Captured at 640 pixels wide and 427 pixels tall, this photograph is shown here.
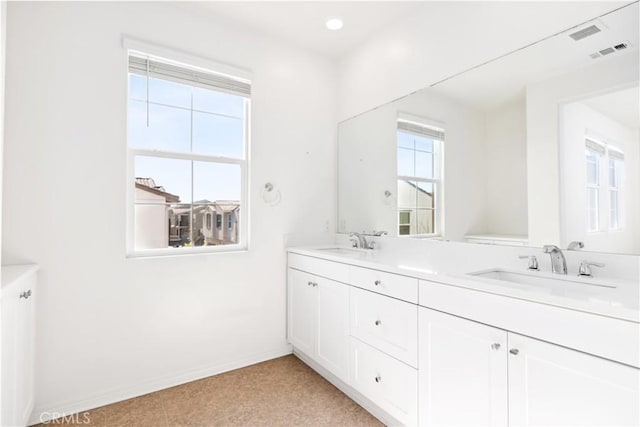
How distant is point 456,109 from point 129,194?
89.6 inches

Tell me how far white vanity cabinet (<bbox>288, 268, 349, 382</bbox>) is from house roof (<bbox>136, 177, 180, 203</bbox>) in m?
1.09

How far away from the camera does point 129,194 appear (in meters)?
Result: 2.20

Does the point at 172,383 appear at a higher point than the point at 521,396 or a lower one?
lower

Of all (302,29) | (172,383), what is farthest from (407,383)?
(302,29)

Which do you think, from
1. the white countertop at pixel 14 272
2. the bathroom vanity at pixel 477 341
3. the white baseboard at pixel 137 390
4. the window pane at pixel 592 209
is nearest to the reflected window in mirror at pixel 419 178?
the bathroom vanity at pixel 477 341

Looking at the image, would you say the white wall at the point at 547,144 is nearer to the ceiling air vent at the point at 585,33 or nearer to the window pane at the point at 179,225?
the ceiling air vent at the point at 585,33

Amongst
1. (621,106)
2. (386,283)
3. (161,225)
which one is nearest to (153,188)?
(161,225)

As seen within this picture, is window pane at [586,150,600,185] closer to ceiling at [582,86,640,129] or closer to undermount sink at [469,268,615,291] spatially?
ceiling at [582,86,640,129]

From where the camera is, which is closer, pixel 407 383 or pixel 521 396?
pixel 521 396

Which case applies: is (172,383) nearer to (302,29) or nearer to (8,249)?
(8,249)

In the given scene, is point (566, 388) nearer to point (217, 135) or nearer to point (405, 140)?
point (405, 140)

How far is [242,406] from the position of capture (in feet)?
6.70

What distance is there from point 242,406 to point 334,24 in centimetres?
282

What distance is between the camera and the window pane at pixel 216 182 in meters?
2.50
